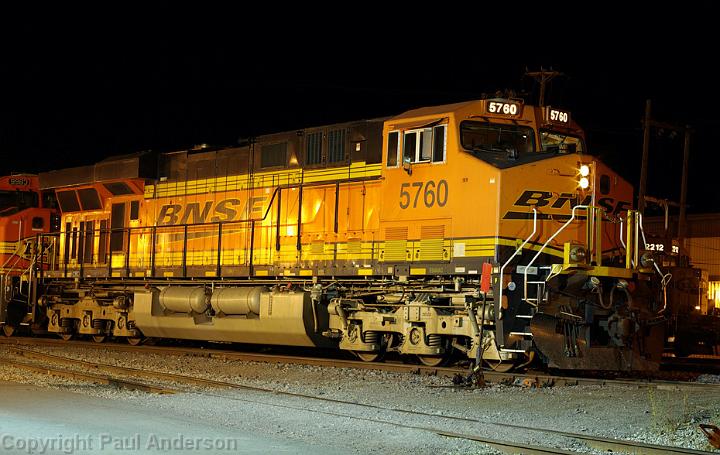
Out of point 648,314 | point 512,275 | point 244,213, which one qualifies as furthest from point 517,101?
point 244,213

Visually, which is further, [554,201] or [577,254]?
[554,201]

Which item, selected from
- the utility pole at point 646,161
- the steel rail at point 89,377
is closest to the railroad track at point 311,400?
the steel rail at point 89,377

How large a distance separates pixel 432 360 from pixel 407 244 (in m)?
1.95

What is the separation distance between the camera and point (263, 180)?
1716cm

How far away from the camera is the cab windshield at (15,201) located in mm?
23141

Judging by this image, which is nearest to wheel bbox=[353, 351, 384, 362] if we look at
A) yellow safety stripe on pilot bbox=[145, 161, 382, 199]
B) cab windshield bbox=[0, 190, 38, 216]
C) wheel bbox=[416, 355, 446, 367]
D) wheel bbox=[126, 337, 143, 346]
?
wheel bbox=[416, 355, 446, 367]

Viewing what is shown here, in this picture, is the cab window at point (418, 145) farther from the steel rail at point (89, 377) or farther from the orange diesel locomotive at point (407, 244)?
the steel rail at point (89, 377)

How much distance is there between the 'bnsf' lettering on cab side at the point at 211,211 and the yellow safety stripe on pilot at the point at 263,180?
26 cm

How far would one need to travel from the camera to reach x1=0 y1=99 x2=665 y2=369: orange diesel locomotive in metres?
12.9

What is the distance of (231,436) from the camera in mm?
8086

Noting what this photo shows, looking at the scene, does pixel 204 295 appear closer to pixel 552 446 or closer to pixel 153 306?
pixel 153 306

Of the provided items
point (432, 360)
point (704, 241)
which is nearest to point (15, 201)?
point (432, 360)

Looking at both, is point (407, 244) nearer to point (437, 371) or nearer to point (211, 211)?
point (437, 371)

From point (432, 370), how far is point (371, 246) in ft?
7.86
